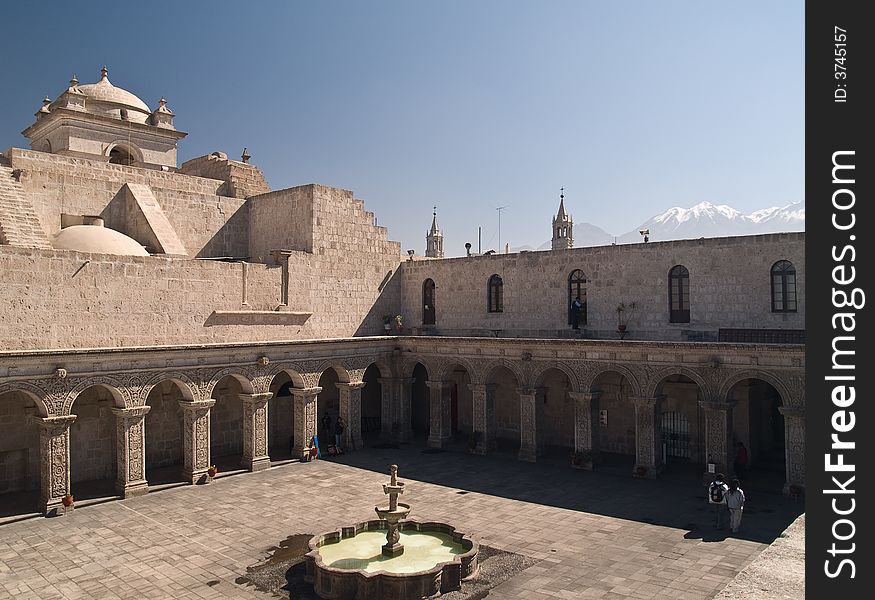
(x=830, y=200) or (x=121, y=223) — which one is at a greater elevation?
(x=121, y=223)

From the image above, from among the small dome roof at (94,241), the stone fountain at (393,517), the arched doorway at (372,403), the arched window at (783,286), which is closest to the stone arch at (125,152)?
the small dome roof at (94,241)

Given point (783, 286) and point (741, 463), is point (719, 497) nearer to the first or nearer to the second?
point (741, 463)

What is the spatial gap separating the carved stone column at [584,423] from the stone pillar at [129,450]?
50.1ft

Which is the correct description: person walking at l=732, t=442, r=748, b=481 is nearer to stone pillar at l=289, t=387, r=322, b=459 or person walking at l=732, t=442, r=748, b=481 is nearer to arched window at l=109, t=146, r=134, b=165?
stone pillar at l=289, t=387, r=322, b=459

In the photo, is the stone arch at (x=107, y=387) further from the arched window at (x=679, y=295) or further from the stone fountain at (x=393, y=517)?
the arched window at (x=679, y=295)

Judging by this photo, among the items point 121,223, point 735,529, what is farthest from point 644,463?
point 121,223

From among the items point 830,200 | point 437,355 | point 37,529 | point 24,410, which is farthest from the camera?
point 437,355

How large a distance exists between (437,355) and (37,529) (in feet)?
51.8

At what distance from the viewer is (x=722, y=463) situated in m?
21.3

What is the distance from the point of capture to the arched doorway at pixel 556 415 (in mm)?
28125

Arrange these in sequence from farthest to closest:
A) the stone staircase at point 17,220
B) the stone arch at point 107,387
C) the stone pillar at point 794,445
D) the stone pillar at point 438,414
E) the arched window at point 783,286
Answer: the stone pillar at point 438,414 < the arched window at point 783,286 < the stone staircase at point 17,220 < the stone arch at point 107,387 < the stone pillar at point 794,445

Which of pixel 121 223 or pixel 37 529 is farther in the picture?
pixel 121 223

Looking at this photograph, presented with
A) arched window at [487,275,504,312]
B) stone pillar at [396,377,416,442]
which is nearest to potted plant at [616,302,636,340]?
arched window at [487,275,504,312]

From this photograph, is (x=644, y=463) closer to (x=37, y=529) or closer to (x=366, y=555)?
(x=366, y=555)
